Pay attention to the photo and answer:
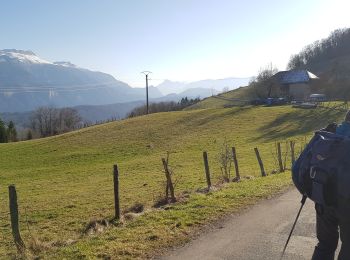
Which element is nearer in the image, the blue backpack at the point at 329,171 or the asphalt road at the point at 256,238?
the blue backpack at the point at 329,171

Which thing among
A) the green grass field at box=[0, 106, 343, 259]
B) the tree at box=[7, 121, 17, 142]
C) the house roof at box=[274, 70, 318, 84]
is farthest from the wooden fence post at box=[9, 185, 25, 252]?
the house roof at box=[274, 70, 318, 84]

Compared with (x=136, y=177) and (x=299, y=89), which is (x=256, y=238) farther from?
(x=299, y=89)

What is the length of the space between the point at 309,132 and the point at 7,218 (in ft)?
127

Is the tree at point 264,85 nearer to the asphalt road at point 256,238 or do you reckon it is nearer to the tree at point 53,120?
the tree at point 53,120

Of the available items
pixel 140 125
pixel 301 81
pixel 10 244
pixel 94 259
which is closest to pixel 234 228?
pixel 94 259

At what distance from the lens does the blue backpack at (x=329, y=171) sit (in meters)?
3.61

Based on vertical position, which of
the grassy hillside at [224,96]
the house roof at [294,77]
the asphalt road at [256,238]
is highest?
the house roof at [294,77]

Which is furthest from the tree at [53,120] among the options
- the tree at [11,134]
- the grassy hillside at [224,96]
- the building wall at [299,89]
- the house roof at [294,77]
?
the building wall at [299,89]

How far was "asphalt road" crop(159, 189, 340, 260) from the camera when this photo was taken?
6.91 m

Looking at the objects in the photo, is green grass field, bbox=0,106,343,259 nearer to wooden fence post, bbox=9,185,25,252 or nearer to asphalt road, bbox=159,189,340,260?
wooden fence post, bbox=9,185,25,252

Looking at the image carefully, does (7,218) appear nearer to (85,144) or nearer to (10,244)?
(10,244)

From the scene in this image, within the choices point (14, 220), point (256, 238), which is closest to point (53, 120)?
point (14, 220)

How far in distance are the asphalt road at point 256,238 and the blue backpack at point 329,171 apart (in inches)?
124

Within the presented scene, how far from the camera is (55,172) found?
38156mm
